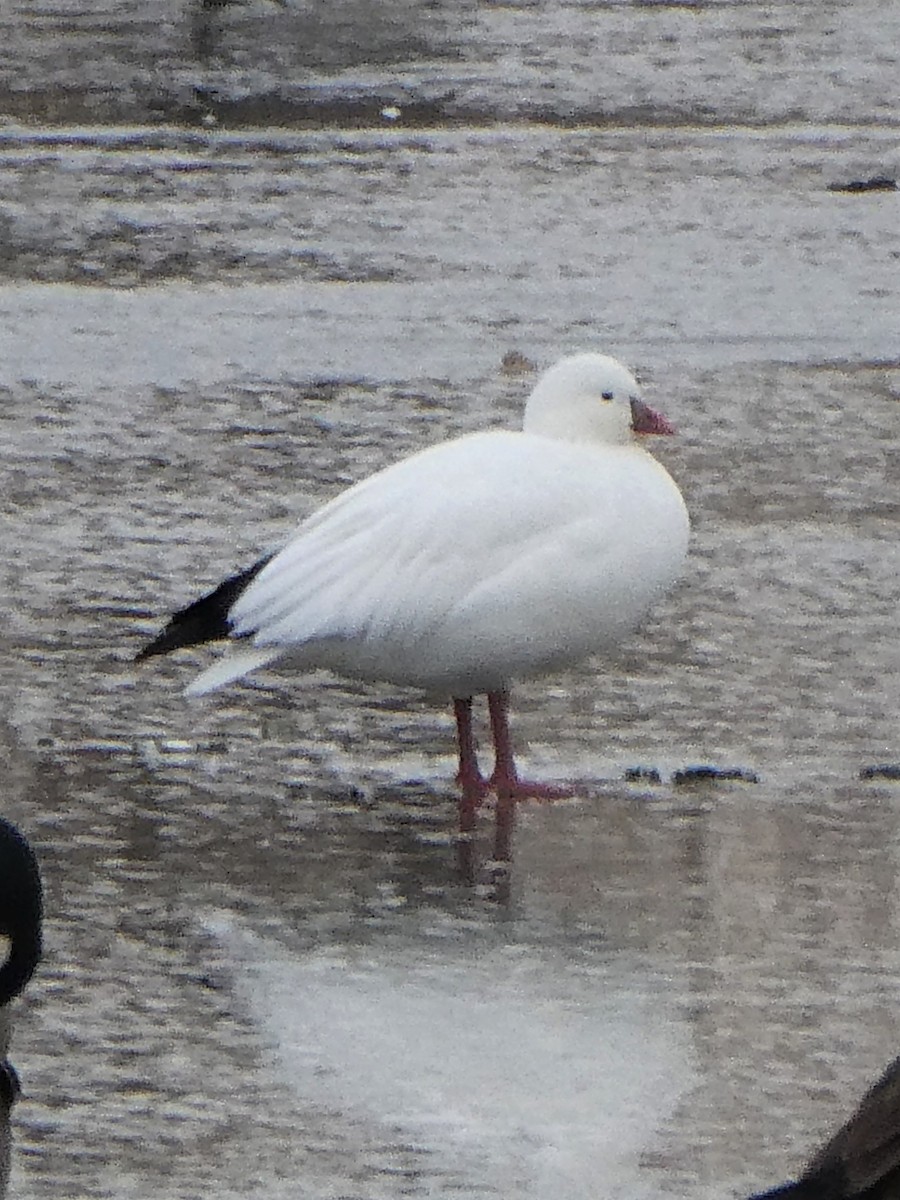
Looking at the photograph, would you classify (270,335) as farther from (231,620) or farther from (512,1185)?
A: (512,1185)

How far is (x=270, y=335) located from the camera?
898cm

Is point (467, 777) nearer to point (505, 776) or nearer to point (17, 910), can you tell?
point (505, 776)

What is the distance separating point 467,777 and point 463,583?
38 centimetres

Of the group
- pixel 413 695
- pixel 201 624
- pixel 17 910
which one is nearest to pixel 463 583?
pixel 201 624

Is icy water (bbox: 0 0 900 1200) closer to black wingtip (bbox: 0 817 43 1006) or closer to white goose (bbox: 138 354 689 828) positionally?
white goose (bbox: 138 354 689 828)

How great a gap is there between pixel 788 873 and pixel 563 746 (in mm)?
852

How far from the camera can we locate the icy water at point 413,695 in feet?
14.6

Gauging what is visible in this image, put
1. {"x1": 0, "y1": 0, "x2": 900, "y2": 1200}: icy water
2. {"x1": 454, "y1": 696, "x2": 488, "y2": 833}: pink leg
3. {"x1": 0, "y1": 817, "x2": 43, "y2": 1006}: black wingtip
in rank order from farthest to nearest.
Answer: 1. {"x1": 454, "y1": 696, "x2": 488, "y2": 833}: pink leg
2. {"x1": 0, "y1": 0, "x2": 900, "y2": 1200}: icy water
3. {"x1": 0, "y1": 817, "x2": 43, "y2": 1006}: black wingtip

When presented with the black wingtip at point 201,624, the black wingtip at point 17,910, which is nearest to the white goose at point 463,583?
the black wingtip at point 201,624

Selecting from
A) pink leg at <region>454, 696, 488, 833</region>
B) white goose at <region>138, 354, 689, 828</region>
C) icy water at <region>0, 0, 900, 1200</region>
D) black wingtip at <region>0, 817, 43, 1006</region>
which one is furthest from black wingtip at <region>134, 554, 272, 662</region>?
black wingtip at <region>0, 817, 43, 1006</region>

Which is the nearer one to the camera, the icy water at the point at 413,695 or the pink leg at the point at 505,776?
the icy water at the point at 413,695

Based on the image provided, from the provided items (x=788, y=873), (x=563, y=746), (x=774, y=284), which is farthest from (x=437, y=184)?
(x=788, y=873)

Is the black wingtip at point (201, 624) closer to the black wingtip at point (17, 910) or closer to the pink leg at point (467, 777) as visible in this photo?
the pink leg at point (467, 777)

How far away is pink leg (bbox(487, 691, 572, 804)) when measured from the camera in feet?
18.7
